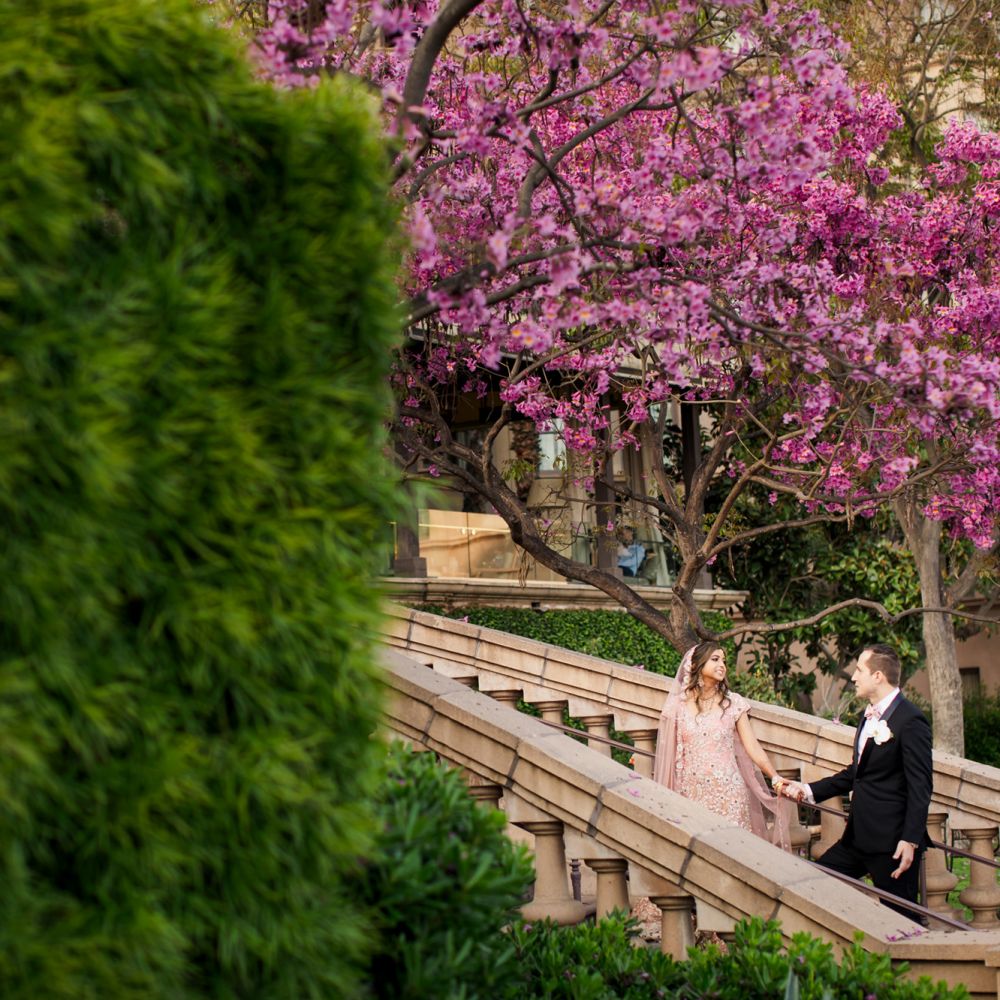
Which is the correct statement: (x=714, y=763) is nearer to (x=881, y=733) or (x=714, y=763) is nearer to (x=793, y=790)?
(x=793, y=790)

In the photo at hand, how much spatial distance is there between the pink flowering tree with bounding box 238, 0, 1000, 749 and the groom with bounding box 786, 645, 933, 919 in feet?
4.88

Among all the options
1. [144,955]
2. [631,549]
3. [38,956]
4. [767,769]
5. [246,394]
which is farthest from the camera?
[631,549]

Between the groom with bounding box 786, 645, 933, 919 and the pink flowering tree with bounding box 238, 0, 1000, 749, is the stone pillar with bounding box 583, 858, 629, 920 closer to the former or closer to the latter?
the groom with bounding box 786, 645, 933, 919

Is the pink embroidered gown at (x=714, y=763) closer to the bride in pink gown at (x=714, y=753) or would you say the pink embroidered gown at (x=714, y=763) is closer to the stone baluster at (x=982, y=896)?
the bride in pink gown at (x=714, y=753)

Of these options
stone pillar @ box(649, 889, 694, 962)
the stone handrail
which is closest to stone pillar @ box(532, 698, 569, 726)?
the stone handrail

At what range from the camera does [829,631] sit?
21516 millimetres

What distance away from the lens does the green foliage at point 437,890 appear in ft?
12.2

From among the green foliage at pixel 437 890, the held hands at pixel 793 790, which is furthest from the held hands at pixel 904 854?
the green foliage at pixel 437 890

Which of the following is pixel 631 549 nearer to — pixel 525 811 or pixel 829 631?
pixel 829 631

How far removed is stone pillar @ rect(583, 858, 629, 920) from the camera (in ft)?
21.1

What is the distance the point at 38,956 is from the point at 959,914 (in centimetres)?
765

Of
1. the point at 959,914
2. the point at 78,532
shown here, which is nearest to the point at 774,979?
the point at 78,532

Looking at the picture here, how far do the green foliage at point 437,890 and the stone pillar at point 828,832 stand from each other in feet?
18.7

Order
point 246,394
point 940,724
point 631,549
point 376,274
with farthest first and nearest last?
point 631,549, point 940,724, point 376,274, point 246,394
